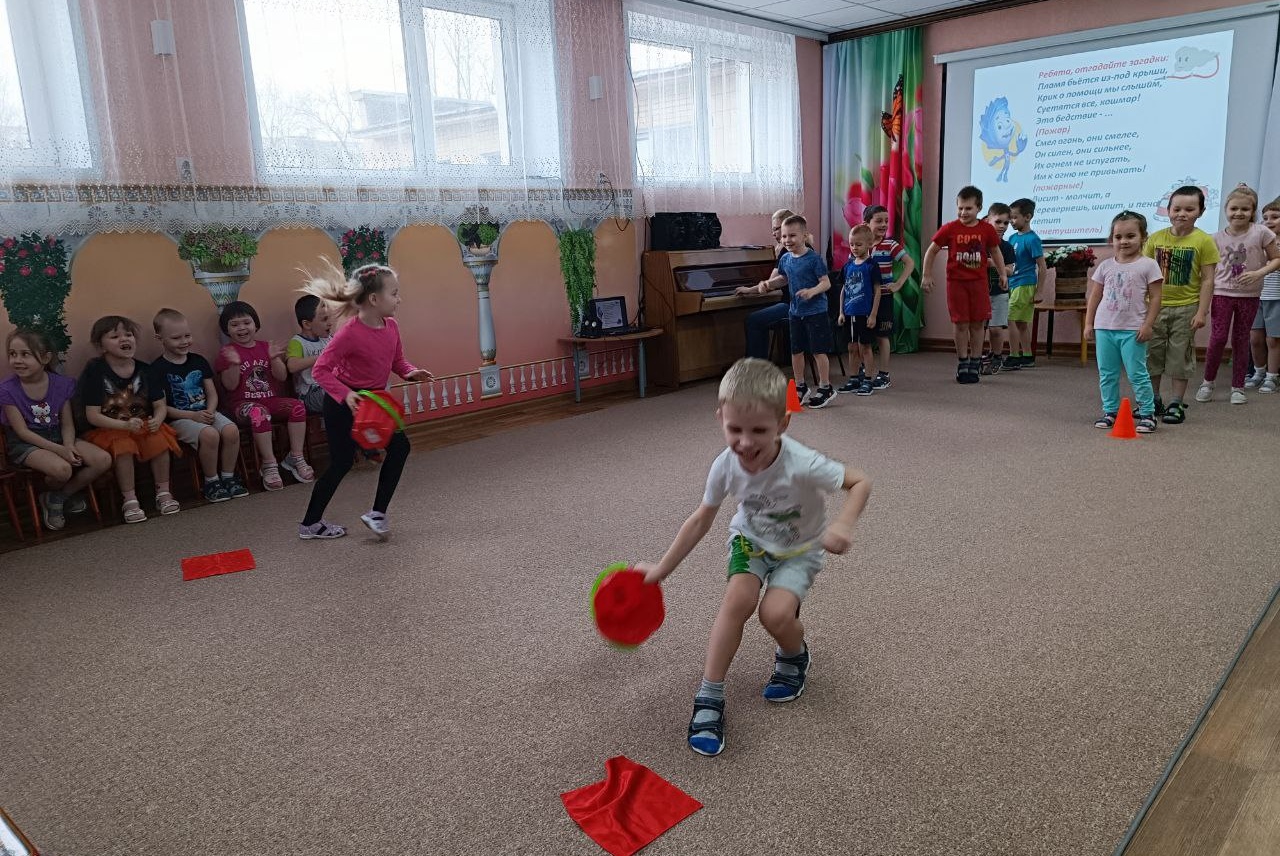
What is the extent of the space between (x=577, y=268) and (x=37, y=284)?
3267 mm

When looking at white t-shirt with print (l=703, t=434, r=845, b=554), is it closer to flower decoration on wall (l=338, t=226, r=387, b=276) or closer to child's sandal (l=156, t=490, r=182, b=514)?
child's sandal (l=156, t=490, r=182, b=514)

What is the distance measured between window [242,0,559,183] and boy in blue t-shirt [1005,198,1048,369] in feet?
11.5

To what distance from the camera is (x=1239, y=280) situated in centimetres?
494

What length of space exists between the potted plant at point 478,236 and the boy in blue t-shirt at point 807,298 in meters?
1.81

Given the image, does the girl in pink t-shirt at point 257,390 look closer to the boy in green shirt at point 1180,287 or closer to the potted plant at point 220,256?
the potted plant at point 220,256

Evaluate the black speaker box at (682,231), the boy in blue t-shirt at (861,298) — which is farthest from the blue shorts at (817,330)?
the black speaker box at (682,231)

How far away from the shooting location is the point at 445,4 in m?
5.15

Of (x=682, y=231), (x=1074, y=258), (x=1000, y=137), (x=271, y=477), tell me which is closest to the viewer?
(x=271, y=477)

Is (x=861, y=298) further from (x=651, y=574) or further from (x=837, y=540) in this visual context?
(x=837, y=540)

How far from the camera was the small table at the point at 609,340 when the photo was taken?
6.03 metres

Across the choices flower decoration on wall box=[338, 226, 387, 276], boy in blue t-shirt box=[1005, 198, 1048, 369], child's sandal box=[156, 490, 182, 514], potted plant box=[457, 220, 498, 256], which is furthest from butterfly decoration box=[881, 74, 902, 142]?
child's sandal box=[156, 490, 182, 514]

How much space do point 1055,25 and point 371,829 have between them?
7677 millimetres

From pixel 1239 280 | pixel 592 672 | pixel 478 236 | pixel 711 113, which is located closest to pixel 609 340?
pixel 478 236

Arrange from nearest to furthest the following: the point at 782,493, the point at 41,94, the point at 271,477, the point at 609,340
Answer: the point at 782,493
the point at 41,94
the point at 271,477
the point at 609,340
